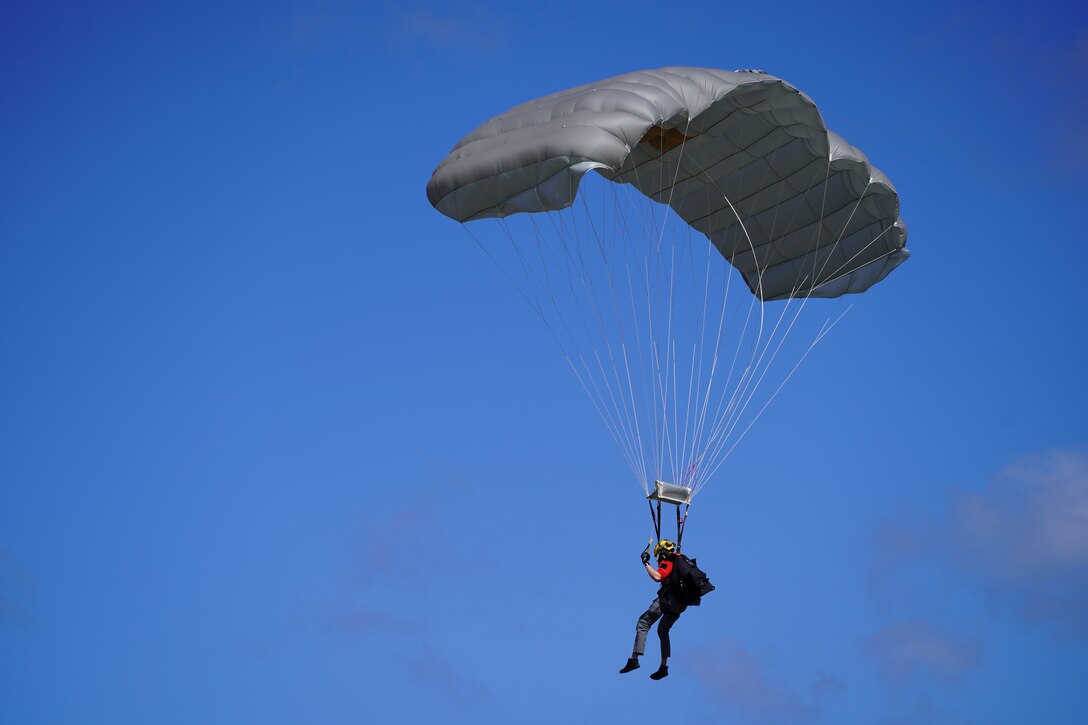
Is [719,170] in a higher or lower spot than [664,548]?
higher

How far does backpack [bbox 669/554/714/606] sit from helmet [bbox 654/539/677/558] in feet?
0.36

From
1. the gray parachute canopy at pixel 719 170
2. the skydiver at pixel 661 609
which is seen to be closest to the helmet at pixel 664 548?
Result: the skydiver at pixel 661 609

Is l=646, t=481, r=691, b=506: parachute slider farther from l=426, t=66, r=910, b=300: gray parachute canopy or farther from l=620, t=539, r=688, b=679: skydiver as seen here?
l=426, t=66, r=910, b=300: gray parachute canopy

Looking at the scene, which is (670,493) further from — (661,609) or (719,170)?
(719,170)

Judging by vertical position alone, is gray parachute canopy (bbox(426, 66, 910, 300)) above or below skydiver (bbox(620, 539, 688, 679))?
above

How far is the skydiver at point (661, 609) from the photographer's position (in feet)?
65.3

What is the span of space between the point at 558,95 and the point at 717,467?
5.00 metres

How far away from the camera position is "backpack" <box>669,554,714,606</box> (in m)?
19.7

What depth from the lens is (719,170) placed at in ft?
76.3

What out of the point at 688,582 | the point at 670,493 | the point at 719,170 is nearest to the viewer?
the point at 688,582

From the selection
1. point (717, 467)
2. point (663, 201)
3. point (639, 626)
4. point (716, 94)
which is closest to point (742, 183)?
point (663, 201)

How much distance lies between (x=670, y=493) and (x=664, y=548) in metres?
0.83

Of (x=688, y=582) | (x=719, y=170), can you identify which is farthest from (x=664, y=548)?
(x=719, y=170)

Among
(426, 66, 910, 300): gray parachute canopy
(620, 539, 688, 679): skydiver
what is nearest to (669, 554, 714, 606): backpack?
(620, 539, 688, 679): skydiver
